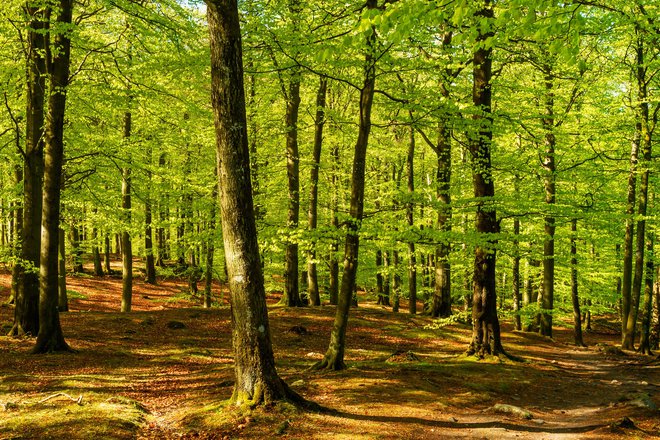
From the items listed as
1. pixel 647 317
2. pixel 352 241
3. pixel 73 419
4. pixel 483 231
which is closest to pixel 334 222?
pixel 483 231

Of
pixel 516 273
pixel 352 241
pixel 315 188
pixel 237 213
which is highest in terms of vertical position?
pixel 315 188

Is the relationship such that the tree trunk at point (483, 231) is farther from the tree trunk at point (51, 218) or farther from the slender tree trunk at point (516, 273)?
the tree trunk at point (51, 218)

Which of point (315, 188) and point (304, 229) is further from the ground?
point (315, 188)

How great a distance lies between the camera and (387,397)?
25.4ft

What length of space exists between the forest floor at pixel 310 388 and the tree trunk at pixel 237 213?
0.59 metres

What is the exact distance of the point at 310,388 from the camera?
789 centimetres

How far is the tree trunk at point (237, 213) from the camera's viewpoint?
19.9 ft

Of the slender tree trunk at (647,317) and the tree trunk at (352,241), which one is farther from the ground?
the tree trunk at (352,241)

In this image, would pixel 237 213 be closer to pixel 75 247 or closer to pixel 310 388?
pixel 310 388

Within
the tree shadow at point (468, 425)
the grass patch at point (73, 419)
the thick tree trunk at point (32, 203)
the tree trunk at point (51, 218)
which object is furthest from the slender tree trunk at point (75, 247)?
the tree shadow at point (468, 425)

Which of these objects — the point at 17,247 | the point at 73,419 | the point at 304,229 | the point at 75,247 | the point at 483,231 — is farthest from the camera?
the point at 75,247

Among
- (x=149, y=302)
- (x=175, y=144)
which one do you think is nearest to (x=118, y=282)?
(x=149, y=302)

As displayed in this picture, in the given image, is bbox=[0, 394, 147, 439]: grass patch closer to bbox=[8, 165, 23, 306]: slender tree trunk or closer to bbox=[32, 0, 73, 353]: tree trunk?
bbox=[32, 0, 73, 353]: tree trunk

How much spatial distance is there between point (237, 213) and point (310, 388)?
3695 millimetres
